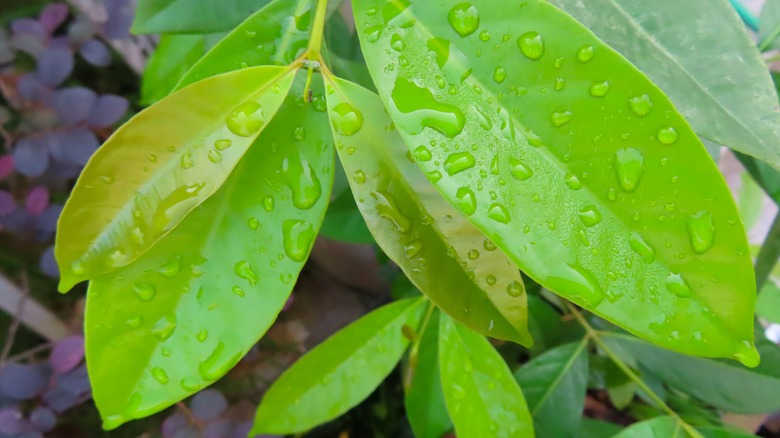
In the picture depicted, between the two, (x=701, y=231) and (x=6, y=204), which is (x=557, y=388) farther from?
(x=6, y=204)

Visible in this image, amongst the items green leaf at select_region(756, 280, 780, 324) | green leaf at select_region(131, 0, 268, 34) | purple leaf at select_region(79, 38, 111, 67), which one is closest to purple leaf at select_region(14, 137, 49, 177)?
purple leaf at select_region(79, 38, 111, 67)

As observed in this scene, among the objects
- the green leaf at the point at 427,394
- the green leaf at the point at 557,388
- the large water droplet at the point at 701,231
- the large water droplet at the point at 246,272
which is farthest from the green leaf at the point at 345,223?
the large water droplet at the point at 701,231

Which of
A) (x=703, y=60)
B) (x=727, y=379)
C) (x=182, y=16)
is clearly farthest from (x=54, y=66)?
(x=727, y=379)

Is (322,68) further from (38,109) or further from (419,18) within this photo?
(38,109)

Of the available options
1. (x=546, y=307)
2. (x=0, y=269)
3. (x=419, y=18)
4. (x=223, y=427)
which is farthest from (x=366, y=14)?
(x=0, y=269)

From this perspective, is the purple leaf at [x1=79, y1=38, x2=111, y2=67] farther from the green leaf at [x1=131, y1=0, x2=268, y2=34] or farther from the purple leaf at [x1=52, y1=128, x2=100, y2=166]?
the green leaf at [x1=131, y1=0, x2=268, y2=34]
